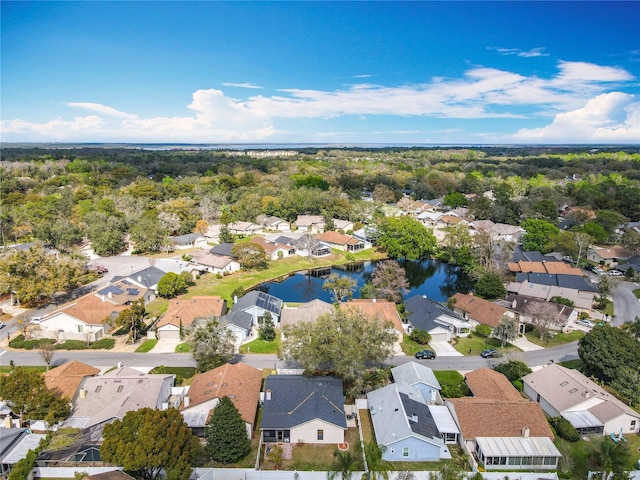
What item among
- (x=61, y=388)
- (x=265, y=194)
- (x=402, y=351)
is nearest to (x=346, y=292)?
(x=402, y=351)

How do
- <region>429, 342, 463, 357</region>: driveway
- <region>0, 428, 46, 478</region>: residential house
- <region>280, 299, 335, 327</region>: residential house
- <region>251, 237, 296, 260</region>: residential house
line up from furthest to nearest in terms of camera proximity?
<region>251, 237, 296, 260</region>: residential house < <region>280, 299, 335, 327</region>: residential house < <region>429, 342, 463, 357</region>: driveway < <region>0, 428, 46, 478</region>: residential house

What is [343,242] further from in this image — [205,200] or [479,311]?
[205,200]

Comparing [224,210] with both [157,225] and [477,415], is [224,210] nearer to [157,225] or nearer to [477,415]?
[157,225]

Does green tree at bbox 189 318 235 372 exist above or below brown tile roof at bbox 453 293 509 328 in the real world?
above

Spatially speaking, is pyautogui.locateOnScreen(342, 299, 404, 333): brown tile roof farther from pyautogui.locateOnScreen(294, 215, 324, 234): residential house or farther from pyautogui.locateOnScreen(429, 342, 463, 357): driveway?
pyautogui.locateOnScreen(294, 215, 324, 234): residential house

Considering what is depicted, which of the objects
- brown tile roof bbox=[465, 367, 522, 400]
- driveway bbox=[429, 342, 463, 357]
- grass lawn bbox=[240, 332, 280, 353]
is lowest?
grass lawn bbox=[240, 332, 280, 353]

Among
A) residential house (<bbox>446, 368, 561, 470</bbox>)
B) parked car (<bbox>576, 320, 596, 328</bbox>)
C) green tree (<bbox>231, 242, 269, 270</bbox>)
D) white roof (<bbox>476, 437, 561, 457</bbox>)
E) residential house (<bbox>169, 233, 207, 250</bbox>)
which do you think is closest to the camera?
white roof (<bbox>476, 437, 561, 457</bbox>)

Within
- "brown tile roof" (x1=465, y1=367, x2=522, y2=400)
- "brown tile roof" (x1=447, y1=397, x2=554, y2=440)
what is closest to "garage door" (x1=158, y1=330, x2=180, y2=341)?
"brown tile roof" (x1=447, y1=397, x2=554, y2=440)
